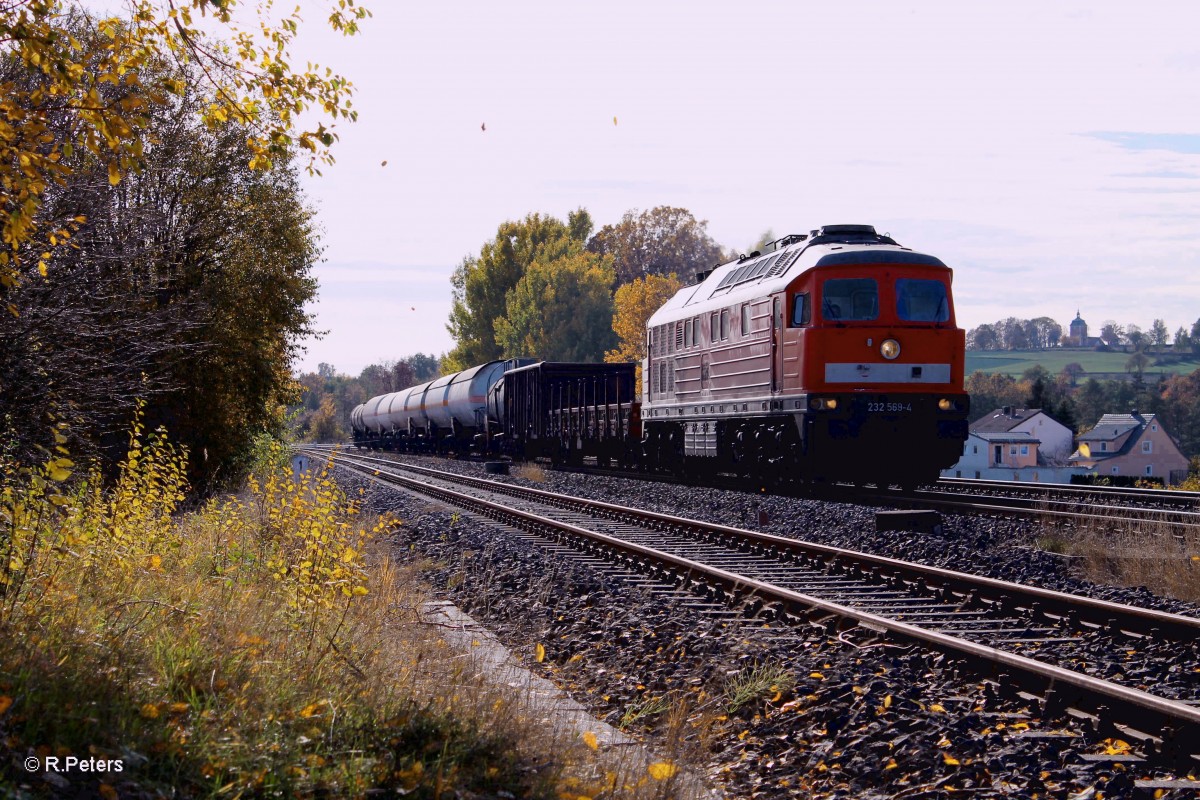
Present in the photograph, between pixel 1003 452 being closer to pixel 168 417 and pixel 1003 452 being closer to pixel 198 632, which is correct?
pixel 168 417

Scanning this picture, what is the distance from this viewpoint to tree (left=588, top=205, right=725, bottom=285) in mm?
87438

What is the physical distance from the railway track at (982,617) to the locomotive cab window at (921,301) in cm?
565

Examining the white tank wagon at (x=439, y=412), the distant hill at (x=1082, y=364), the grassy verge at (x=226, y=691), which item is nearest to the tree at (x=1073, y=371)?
the distant hill at (x=1082, y=364)

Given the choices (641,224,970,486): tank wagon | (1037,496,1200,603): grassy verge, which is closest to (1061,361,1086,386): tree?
(641,224,970,486): tank wagon

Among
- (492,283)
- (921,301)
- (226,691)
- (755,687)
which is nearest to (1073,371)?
(492,283)

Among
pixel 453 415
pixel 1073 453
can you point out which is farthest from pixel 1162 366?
pixel 453 415

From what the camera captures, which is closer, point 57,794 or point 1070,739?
point 57,794

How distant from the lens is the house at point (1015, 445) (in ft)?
290

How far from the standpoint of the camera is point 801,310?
58.2 ft

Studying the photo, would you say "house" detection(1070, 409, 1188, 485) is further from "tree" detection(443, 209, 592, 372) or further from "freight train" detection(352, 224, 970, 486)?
"freight train" detection(352, 224, 970, 486)

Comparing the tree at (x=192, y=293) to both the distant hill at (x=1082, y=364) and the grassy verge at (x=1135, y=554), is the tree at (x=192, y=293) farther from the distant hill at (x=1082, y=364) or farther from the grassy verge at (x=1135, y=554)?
the distant hill at (x=1082, y=364)

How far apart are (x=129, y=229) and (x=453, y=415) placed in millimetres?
32681

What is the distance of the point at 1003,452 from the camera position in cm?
9156

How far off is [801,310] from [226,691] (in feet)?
45.2
